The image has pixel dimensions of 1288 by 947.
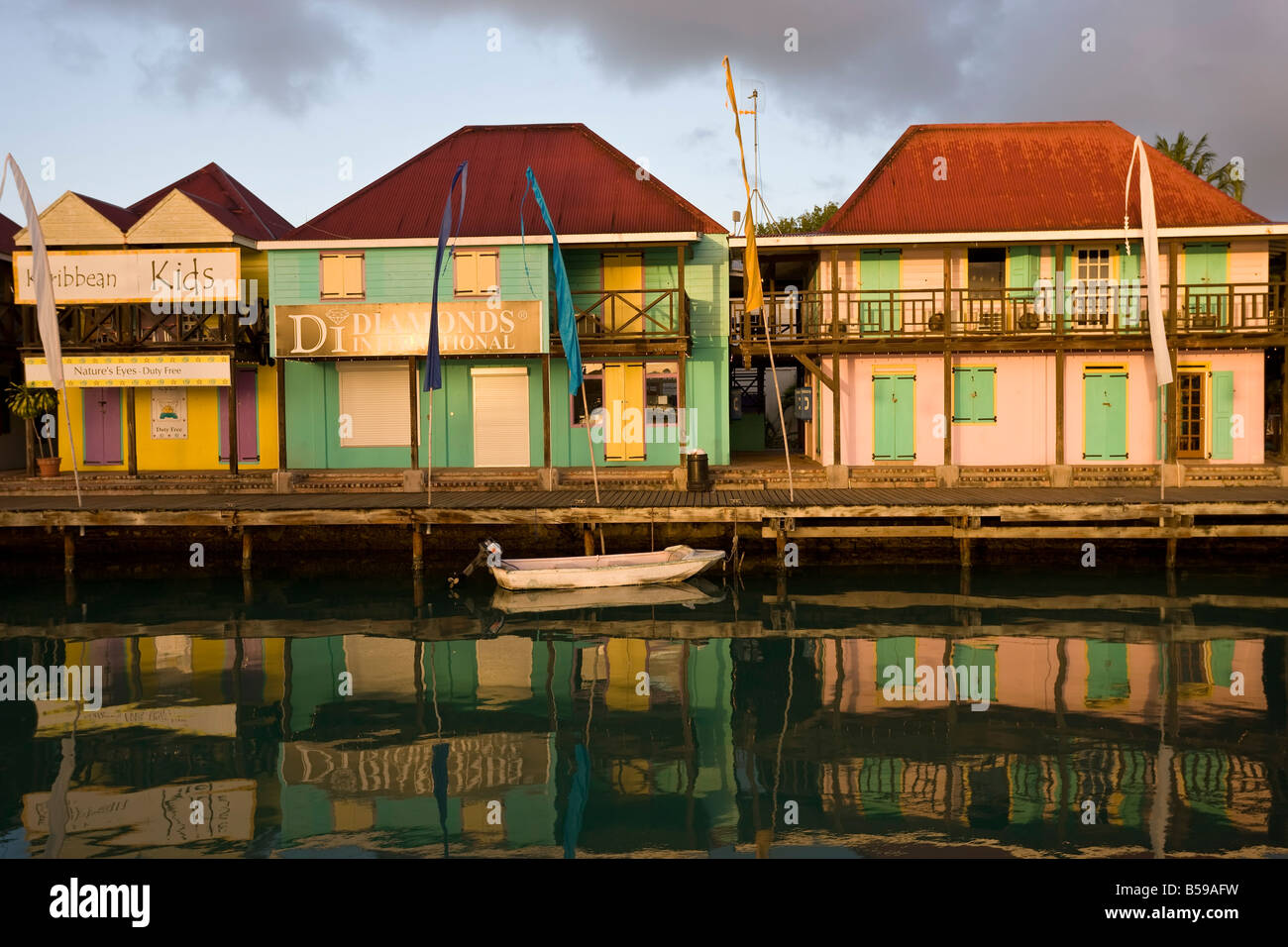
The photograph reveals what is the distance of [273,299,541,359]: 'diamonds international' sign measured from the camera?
23188mm

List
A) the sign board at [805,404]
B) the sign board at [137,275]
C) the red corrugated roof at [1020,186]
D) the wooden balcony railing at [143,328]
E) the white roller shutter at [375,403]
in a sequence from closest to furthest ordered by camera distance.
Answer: the sign board at [137,275]
the red corrugated roof at [1020,186]
the wooden balcony railing at [143,328]
the white roller shutter at [375,403]
the sign board at [805,404]

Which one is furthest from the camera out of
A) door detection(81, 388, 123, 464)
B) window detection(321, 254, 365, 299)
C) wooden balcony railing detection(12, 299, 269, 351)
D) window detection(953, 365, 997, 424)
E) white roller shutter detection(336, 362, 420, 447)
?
door detection(81, 388, 123, 464)

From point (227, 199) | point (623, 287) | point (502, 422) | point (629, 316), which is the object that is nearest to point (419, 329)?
point (502, 422)

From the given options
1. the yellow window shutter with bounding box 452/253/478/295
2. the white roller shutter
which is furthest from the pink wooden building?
the white roller shutter

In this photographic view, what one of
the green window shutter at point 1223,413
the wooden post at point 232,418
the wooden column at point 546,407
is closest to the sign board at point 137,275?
the wooden post at point 232,418

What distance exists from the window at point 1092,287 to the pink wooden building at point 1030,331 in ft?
0.14

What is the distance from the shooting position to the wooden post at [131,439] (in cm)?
2509

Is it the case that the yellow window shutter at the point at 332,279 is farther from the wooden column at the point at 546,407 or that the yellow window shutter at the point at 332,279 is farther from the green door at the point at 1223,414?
the green door at the point at 1223,414

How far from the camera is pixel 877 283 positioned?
2433 centimetres

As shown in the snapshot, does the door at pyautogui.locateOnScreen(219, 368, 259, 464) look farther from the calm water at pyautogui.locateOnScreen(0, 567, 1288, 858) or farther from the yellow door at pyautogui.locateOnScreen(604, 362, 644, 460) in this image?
the yellow door at pyautogui.locateOnScreen(604, 362, 644, 460)

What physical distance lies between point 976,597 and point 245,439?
18.4m

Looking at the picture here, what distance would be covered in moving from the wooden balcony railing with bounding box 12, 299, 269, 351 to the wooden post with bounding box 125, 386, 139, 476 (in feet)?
5.23

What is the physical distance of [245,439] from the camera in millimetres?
26578
